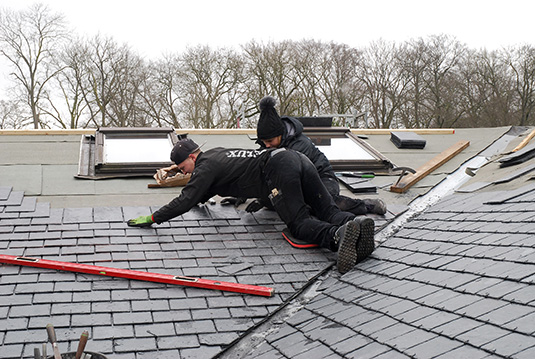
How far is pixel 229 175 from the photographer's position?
17.0ft

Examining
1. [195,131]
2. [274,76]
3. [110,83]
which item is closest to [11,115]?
[110,83]

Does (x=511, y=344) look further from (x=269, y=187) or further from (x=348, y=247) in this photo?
(x=269, y=187)

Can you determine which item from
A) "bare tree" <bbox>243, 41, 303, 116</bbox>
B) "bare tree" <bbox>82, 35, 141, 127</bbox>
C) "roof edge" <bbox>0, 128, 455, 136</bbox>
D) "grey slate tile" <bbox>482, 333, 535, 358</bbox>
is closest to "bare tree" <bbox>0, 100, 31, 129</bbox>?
"bare tree" <bbox>82, 35, 141, 127</bbox>

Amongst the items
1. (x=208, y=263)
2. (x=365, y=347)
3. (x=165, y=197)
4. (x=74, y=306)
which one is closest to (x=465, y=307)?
(x=365, y=347)

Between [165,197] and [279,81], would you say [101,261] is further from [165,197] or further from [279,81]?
[279,81]

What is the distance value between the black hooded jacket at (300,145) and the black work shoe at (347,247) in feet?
5.30

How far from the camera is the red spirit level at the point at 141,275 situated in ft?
12.8

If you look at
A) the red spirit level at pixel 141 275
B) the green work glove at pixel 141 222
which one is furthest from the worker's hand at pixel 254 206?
the red spirit level at pixel 141 275

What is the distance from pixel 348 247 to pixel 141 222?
1.90 m

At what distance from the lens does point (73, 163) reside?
7.01 m

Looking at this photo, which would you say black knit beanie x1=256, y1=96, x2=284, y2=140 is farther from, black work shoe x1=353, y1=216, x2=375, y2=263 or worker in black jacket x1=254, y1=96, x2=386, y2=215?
black work shoe x1=353, y1=216, x2=375, y2=263

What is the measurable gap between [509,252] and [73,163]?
5414 millimetres

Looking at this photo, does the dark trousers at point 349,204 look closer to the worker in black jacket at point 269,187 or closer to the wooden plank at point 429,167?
the worker in black jacket at point 269,187

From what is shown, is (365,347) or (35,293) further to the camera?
(35,293)
